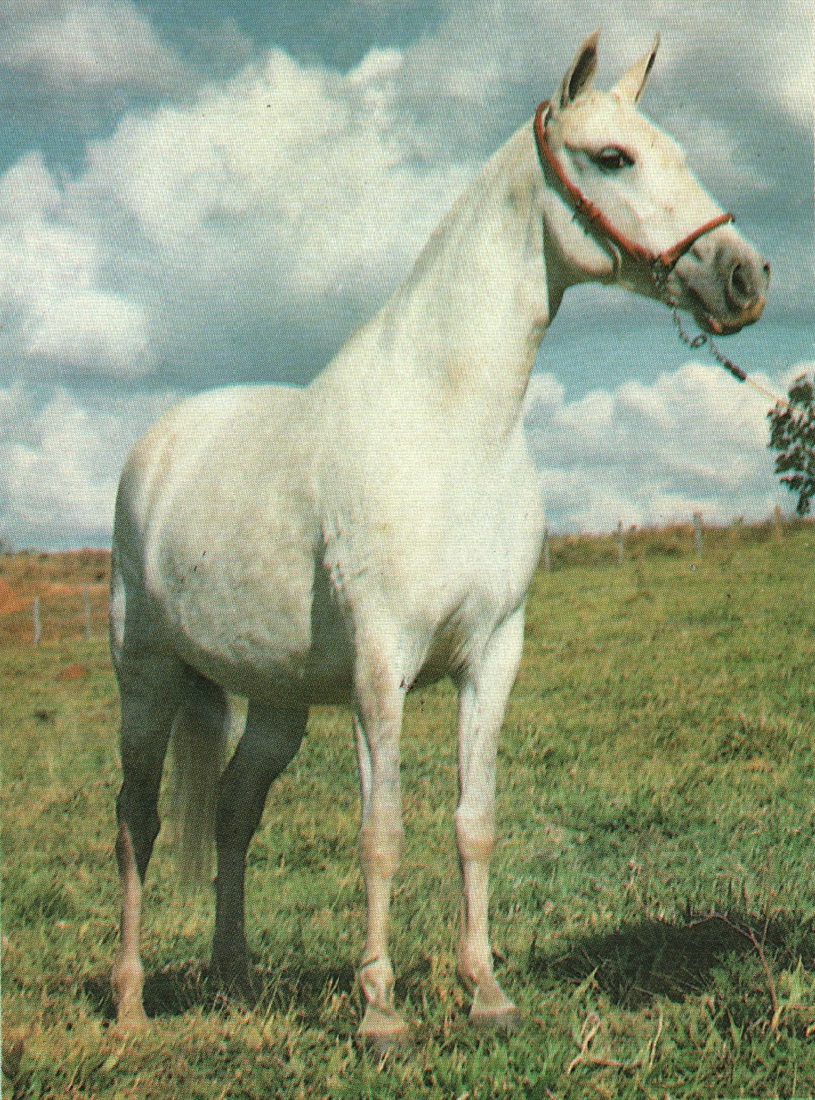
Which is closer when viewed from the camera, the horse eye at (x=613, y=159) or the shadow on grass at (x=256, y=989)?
the horse eye at (x=613, y=159)

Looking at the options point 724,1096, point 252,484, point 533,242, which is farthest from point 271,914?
point 533,242

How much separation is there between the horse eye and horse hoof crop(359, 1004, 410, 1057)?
292 cm

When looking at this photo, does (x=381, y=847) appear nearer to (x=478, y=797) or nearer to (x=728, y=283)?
(x=478, y=797)

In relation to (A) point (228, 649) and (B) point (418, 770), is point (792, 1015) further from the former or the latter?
(B) point (418, 770)

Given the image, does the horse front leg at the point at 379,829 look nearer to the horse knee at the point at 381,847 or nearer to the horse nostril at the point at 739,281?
the horse knee at the point at 381,847

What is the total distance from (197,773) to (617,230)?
3.27m

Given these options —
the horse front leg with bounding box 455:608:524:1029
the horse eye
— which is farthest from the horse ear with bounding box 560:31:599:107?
the horse front leg with bounding box 455:608:524:1029

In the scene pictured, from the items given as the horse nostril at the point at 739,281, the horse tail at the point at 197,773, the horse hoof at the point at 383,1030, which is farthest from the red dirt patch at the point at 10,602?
the horse nostril at the point at 739,281

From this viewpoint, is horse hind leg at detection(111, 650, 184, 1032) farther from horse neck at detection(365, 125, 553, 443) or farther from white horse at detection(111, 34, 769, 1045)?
horse neck at detection(365, 125, 553, 443)

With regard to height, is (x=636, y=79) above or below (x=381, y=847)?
above

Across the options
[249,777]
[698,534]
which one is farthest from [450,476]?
[698,534]

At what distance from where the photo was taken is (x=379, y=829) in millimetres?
3434

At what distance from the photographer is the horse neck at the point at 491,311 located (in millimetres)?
3607

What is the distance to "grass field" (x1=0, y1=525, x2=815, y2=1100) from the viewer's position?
3.37 metres
